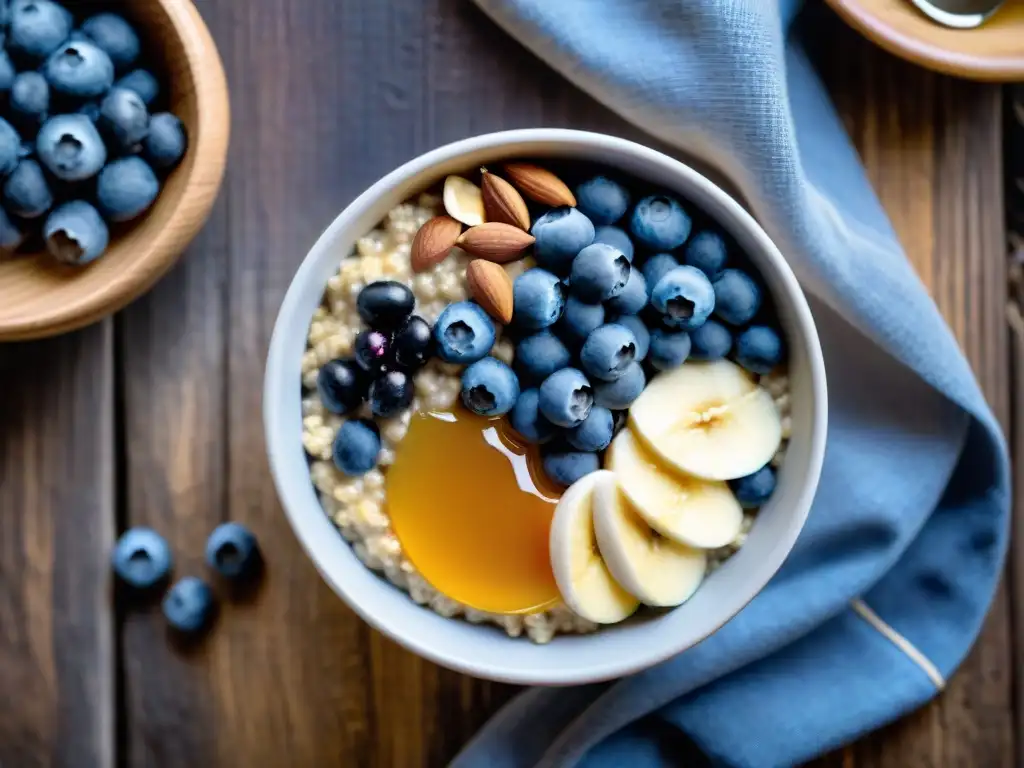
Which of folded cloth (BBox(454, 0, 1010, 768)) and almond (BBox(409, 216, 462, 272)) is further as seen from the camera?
folded cloth (BBox(454, 0, 1010, 768))

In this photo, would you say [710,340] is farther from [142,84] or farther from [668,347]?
[142,84]

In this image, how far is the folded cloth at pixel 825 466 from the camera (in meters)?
0.95

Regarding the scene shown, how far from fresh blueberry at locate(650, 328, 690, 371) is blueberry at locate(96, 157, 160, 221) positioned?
1.53 ft

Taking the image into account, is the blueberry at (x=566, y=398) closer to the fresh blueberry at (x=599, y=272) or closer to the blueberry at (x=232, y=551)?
the fresh blueberry at (x=599, y=272)

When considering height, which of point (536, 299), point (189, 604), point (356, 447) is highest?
point (536, 299)

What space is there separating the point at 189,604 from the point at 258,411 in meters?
0.20

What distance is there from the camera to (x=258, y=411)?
102cm

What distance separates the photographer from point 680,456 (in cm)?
85

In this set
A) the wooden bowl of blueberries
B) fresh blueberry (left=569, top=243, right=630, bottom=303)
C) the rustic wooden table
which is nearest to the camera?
fresh blueberry (left=569, top=243, right=630, bottom=303)

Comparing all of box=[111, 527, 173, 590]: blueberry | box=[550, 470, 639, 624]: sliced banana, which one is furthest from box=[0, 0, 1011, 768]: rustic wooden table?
box=[550, 470, 639, 624]: sliced banana

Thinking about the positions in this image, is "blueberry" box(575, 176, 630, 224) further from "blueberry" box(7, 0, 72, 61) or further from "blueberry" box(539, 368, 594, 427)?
"blueberry" box(7, 0, 72, 61)

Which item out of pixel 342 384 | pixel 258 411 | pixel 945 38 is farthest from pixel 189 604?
pixel 945 38

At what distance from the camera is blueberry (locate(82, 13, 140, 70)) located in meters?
0.94

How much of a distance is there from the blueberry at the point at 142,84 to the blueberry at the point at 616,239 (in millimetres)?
433
